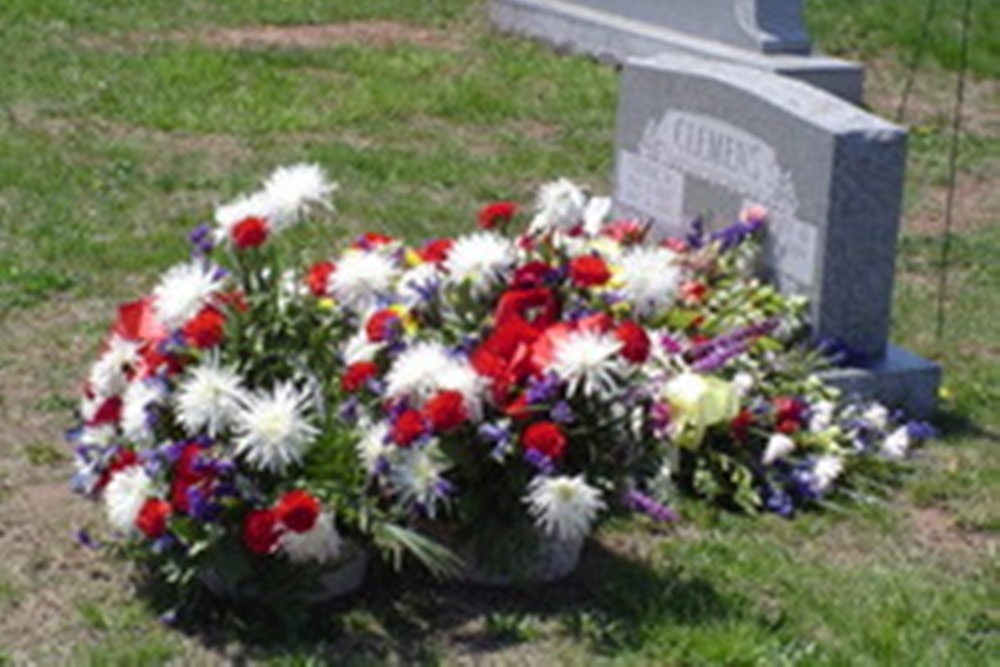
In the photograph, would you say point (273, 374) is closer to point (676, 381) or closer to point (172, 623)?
point (172, 623)

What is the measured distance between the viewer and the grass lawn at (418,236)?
5098 mm

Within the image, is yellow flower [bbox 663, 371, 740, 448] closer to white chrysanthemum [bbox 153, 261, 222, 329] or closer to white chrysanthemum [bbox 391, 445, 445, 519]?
white chrysanthemum [bbox 391, 445, 445, 519]

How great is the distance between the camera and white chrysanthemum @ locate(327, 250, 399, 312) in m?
5.55

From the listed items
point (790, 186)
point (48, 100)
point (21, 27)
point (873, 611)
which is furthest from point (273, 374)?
point (21, 27)

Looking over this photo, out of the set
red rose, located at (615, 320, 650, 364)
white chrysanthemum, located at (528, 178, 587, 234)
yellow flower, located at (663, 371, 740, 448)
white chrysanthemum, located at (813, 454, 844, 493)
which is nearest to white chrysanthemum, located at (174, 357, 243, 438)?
red rose, located at (615, 320, 650, 364)

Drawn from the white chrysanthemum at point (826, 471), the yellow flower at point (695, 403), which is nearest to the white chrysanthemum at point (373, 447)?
the yellow flower at point (695, 403)

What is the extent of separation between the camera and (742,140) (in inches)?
279

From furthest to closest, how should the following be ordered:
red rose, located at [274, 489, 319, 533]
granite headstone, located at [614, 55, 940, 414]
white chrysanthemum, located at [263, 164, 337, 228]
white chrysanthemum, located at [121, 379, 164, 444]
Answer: granite headstone, located at [614, 55, 940, 414] < white chrysanthemum, located at [263, 164, 337, 228] < white chrysanthemum, located at [121, 379, 164, 444] < red rose, located at [274, 489, 319, 533]

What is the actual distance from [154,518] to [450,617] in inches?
32.9

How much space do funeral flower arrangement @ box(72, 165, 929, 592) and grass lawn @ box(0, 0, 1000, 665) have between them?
20cm

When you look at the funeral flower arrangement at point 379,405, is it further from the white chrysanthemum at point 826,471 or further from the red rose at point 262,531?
the white chrysanthemum at point 826,471

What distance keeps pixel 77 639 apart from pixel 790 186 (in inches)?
120

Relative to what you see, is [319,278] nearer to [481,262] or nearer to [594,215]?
[481,262]

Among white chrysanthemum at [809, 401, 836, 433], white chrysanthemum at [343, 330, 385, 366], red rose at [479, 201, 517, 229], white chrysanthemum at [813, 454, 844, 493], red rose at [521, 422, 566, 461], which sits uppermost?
red rose at [479, 201, 517, 229]
